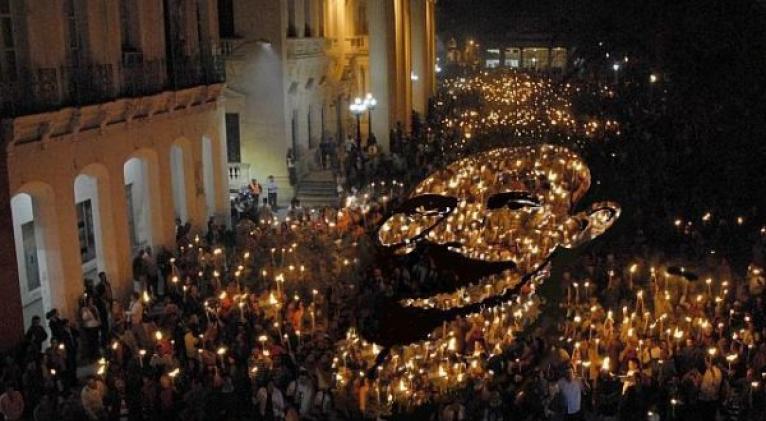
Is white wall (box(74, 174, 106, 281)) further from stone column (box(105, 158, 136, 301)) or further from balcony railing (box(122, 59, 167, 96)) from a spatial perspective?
balcony railing (box(122, 59, 167, 96))

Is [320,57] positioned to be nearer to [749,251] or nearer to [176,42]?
[176,42]

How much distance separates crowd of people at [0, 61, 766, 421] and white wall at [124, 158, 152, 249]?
44.5 inches

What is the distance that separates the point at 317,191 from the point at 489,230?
64.3ft

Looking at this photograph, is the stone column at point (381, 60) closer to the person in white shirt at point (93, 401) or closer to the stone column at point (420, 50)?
the stone column at point (420, 50)

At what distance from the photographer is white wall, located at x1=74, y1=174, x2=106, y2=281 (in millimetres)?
22891

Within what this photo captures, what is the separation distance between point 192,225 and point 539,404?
16302mm

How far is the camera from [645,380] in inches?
587

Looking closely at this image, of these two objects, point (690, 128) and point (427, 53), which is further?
point (427, 53)

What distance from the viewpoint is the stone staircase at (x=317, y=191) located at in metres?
35.4

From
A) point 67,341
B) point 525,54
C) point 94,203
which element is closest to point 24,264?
point 94,203

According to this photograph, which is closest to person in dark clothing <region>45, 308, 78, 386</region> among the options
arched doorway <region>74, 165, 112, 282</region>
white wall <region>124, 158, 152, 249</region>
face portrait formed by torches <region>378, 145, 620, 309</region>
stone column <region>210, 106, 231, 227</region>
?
arched doorway <region>74, 165, 112, 282</region>

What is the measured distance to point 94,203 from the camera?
23.1 metres

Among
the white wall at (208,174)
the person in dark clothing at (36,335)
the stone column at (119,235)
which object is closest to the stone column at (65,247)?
the stone column at (119,235)

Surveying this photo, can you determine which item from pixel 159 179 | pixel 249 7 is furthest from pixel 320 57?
pixel 159 179
